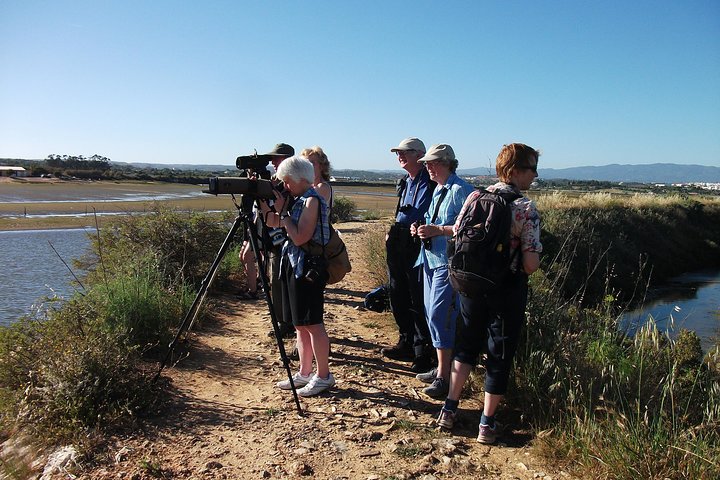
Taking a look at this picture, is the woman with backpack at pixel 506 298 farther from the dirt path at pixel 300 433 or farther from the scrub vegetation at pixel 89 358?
the scrub vegetation at pixel 89 358

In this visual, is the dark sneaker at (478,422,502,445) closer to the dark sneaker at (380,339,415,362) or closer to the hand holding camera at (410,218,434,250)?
the hand holding camera at (410,218,434,250)

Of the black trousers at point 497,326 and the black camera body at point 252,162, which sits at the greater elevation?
the black camera body at point 252,162

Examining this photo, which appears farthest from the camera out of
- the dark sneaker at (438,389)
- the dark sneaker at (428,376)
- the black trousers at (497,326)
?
the dark sneaker at (428,376)

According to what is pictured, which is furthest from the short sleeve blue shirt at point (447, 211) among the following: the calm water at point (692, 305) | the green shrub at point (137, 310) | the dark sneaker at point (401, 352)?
the calm water at point (692, 305)

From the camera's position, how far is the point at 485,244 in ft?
10.1

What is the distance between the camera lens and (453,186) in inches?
156

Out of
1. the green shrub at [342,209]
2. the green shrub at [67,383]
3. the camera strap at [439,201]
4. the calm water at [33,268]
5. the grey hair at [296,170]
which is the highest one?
the grey hair at [296,170]

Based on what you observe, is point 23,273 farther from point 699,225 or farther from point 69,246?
point 699,225

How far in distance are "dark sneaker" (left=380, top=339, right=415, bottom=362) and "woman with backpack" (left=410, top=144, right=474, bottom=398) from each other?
3.46 ft

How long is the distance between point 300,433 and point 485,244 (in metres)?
1.87

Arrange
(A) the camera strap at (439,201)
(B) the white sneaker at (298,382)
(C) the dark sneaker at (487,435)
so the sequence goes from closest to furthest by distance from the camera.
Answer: (C) the dark sneaker at (487,435), (A) the camera strap at (439,201), (B) the white sneaker at (298,382)

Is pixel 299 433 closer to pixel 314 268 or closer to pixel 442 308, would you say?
pixel 314 268

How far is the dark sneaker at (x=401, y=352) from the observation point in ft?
16.8

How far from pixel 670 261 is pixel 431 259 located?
2036 cm
